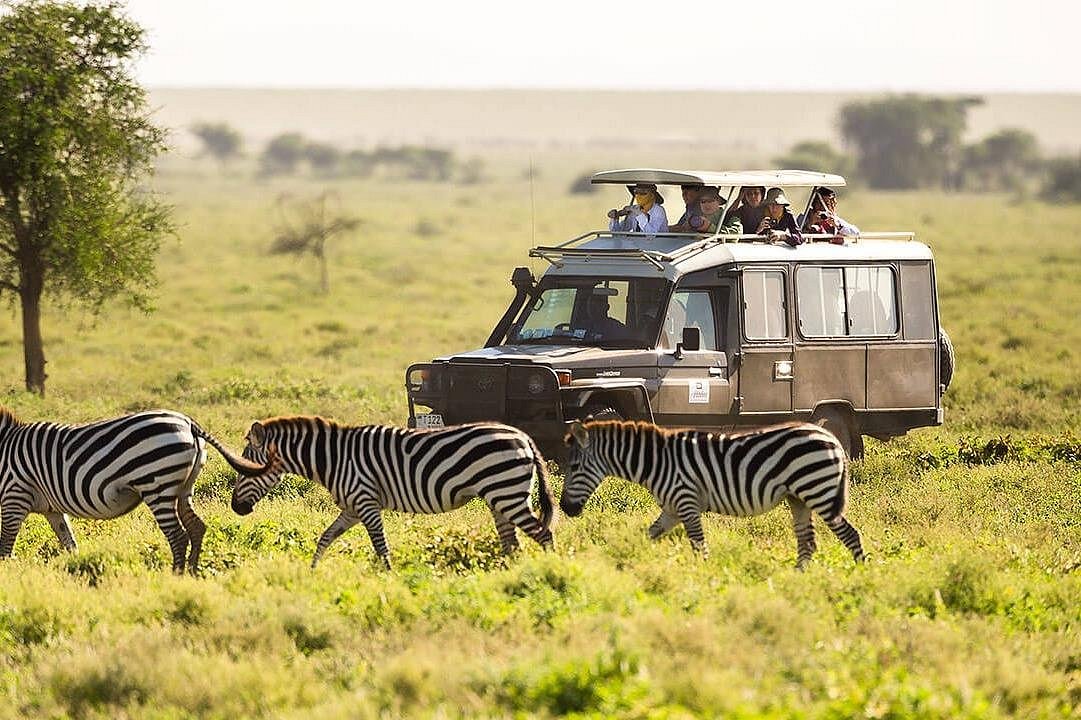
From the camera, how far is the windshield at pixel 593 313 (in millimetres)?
12945

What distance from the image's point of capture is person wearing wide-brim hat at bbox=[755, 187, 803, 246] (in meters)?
13.8

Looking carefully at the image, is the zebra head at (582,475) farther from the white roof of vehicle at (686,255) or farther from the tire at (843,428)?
the tire at (843,428)

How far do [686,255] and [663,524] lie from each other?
3379 millimetres

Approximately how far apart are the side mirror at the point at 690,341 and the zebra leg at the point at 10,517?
205 inches

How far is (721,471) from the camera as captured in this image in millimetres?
9875

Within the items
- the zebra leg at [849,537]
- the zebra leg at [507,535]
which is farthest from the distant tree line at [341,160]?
the zebra leg at [849,537]

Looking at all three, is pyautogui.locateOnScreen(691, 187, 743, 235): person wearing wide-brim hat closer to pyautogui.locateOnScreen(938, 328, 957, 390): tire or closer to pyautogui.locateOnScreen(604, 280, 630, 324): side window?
pyautogui.locateOnScreen(604, 280, 630, 324): side window

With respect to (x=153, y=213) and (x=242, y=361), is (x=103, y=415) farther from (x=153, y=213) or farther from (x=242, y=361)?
(x=242, y=361)

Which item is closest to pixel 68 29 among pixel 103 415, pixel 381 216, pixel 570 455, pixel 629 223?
pixel 103 415

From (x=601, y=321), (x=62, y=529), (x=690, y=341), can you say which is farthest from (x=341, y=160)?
(x=62, y=529)

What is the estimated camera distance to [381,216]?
60844 millimetres

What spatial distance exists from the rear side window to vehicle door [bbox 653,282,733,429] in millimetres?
815

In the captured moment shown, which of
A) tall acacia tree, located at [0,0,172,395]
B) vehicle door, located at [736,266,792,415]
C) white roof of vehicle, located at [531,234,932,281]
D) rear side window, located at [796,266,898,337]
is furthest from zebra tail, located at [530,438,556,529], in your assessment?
tall acacia tree, located at [0,0,172,395]

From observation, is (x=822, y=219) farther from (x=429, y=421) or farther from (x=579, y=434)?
(x=579, y=434)
